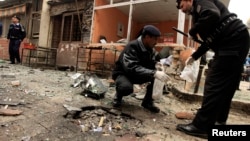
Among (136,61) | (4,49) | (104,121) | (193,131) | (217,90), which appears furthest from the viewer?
(4,49)

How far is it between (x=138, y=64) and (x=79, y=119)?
1014 mm

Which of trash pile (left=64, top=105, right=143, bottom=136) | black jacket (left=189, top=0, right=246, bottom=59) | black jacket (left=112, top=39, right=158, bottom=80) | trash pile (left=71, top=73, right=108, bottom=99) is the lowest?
trash pile (left=64, top=105, right=143, bottom=136)

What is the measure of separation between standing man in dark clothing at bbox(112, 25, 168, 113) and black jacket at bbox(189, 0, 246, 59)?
68 cm

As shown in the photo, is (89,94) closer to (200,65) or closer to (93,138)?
(93,138)

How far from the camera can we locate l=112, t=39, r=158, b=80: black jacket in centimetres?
259

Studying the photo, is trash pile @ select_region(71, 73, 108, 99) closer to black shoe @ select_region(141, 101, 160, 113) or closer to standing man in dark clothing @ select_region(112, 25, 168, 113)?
standing man in dark clothing @ select_region(112, 25, 168, 113)

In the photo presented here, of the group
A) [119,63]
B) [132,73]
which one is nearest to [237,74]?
[132,73]

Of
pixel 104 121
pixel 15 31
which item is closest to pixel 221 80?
pixel 104 121

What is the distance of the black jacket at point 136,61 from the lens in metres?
2.59

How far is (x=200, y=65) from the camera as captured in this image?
11.1ft

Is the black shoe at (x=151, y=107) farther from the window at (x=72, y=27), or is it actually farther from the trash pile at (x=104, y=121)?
the window at (x=72, y=27)

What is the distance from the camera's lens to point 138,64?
8.97ft

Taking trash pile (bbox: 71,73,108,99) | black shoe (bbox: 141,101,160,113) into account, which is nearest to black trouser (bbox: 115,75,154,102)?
black shoe (bbox: 141,101,160,113)

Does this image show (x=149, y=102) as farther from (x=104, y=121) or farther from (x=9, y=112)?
(x=9, y=112)
